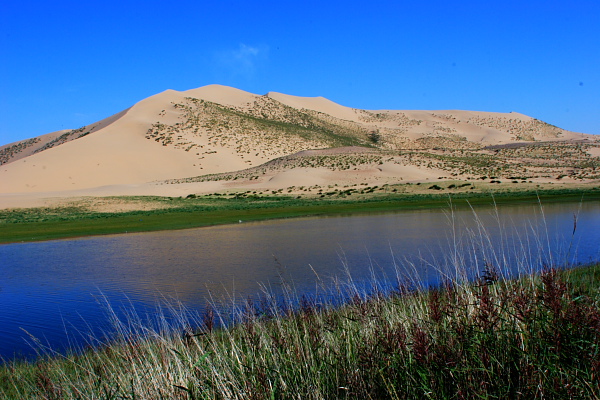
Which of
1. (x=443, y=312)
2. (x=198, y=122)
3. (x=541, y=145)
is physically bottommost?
(x=443, y=312)

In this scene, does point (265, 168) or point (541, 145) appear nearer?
point (265, 168)

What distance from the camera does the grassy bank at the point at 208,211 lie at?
2856 centimetres

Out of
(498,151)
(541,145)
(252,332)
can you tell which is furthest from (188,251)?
(541,145)

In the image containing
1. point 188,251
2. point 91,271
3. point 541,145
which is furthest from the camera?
point 541,145

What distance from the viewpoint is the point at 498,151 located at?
68062 mm

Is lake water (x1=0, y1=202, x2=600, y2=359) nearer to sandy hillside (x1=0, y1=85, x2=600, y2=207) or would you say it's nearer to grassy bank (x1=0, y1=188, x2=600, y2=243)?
grassy bank (x1=0, y1=188, x2=600, y2=243)

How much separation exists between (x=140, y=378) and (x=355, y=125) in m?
118

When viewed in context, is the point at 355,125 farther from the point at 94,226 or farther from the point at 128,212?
the point at 94,226

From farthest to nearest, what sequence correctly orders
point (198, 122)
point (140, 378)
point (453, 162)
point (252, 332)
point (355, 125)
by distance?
point (355, 125), point (198, 122), point (453, 162), point (252, 332), point (140, 378)

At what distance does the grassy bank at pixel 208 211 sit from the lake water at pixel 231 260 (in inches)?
168

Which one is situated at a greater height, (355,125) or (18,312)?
(355,125)

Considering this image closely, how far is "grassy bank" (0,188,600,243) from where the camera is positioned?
2856 cm

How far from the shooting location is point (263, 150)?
8506 cm

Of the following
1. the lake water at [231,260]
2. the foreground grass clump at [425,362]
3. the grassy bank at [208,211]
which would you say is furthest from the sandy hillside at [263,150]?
the foreground grass clump at [425,362]
